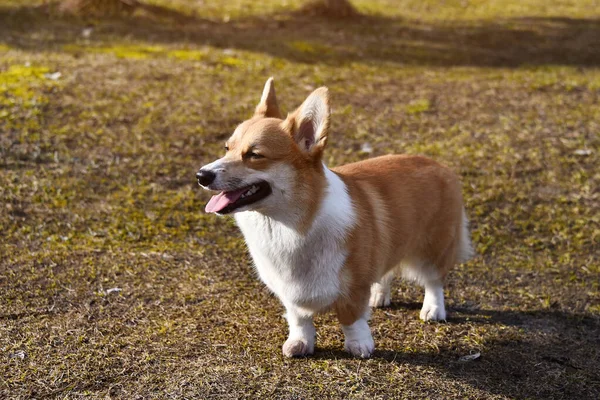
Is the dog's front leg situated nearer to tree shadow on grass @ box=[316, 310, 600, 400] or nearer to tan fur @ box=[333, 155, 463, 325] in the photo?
tree shadow on grass @ box=[316, 310, 600, 400]

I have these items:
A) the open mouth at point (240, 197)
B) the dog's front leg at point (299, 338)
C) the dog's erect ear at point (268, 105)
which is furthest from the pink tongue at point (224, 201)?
the dog's front leg at point (299, 338)

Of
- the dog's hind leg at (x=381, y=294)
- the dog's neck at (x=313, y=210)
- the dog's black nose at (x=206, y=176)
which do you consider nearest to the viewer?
the dog's black nose at (x=206, y=176)

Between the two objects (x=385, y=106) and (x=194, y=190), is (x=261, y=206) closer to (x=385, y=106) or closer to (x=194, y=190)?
(x=194, y=190)

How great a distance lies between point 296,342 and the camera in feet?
13.5

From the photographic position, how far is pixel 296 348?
411 cm

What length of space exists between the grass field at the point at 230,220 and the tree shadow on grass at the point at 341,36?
4 centimetres

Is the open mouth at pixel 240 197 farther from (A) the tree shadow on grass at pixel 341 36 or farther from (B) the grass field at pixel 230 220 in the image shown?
(A) the tree shadow on grass at pixel 341 36

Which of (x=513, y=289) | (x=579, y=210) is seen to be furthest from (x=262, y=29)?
(x=513, y=289)

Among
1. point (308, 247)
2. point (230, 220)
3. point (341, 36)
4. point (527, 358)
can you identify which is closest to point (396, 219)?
point (308, 247)

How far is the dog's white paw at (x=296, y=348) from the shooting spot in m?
4.11

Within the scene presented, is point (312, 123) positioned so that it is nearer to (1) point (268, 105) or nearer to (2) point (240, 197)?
(1) point (268, 105)

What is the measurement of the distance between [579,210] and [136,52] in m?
5.53

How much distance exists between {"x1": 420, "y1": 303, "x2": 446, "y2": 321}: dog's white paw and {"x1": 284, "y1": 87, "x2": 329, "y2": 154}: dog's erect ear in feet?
4.96

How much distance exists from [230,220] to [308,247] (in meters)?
2.26
